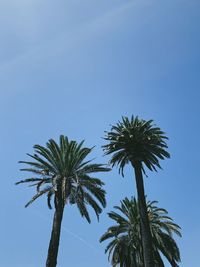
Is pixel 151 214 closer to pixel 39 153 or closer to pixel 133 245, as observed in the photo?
pixel 133 245

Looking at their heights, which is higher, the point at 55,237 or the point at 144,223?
the point at 144,223

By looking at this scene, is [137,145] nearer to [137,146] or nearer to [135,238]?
[137,146]

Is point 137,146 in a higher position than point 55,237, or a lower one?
higher

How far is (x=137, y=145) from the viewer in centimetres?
3869

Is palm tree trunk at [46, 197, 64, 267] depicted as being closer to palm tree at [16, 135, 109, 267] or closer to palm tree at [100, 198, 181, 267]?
palm tree at [16, 135, 109, 267]

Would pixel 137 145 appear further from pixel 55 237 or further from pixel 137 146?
pixel 55 237

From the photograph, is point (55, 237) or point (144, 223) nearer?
point (55, 237)

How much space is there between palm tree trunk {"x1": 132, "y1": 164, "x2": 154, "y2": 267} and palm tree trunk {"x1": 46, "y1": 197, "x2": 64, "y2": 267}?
7.85m

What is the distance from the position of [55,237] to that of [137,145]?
509 inches

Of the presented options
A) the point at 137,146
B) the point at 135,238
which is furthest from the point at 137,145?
the point at 135,238

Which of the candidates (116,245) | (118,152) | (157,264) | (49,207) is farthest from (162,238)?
(49,207)

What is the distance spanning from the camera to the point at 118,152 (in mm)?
39875

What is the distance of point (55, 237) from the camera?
105 ft

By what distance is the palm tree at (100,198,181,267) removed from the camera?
41.7 metres
